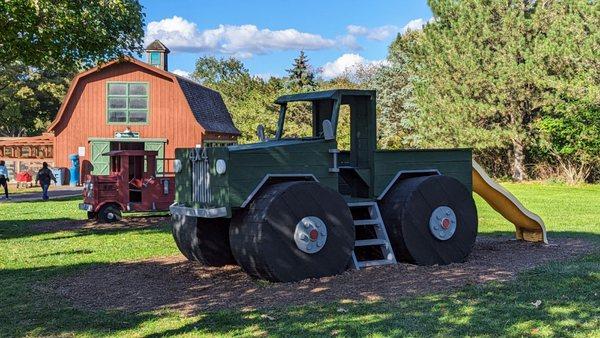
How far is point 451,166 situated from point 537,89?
26.3m

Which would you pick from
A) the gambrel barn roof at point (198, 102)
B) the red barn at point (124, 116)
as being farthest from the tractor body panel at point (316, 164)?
the red barn at point (124, 116)

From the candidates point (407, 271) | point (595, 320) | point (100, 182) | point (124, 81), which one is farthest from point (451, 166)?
point (124, 81)

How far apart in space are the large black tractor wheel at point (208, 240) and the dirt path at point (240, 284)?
0.19 m

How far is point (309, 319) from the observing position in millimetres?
6828

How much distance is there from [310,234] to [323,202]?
493mm

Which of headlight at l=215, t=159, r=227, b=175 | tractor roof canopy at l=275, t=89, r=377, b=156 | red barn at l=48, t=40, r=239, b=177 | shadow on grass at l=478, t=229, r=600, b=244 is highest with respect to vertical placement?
red barn at l=48, t=40, r=239, b=177

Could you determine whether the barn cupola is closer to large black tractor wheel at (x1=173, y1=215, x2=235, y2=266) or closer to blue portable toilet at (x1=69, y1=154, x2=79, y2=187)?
Result: blue portable toilet at (x1=69, y1=154, x2=79, y2=187)

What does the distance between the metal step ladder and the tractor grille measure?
1996 mm

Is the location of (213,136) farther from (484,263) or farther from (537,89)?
(484,263)

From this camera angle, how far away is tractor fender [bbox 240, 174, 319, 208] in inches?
355

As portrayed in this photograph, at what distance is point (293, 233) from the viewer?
8.87 meters

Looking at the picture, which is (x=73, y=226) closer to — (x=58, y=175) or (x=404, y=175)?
(x=404, y=175)

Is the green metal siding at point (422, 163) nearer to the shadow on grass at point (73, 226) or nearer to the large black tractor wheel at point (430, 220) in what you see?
the large black tractor wheel at point (430, 220)

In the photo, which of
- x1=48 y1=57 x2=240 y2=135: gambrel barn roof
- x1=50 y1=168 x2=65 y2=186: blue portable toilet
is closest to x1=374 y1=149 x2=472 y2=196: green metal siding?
x1=48 y1=57 x2=240 y2=135: gambrel barn roof
